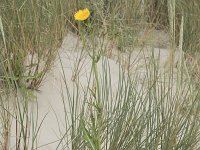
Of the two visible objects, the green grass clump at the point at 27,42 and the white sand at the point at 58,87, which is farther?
the green grass clump at the point at 27,42

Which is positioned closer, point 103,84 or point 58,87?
point 103,84

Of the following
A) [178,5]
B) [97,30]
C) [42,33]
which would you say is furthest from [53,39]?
[178,5]

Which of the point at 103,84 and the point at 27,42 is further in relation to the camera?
the point at 27,42

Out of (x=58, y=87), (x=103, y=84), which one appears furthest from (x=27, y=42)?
(x=103, y=84)

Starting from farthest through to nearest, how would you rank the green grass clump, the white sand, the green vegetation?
the green grass clump < the white sand < the green vegetation

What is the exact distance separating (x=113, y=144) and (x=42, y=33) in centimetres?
80

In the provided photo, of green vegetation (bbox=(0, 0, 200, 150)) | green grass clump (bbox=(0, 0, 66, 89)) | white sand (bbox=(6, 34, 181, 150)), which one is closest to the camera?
green vegetation (bbox=(0, 0, 200, 150))

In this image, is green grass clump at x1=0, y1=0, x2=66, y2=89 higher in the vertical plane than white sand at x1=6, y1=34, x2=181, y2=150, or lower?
higher

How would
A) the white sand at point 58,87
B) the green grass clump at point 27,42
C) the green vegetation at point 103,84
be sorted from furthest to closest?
the green grass clump at point 27,42 < the white sand at point 58,87 < the green vegetation at point 103,84

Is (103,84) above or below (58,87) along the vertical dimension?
above

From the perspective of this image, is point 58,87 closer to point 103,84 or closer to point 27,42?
point 27,42

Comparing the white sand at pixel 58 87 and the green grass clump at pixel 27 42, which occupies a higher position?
the green grass clump at pixel 27 42

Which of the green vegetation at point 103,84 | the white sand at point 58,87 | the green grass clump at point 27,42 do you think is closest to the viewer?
the green vegetation at point 103,84

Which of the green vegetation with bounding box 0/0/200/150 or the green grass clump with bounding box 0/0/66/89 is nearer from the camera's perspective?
the green vegetation with bounding box 0/0/200/150
